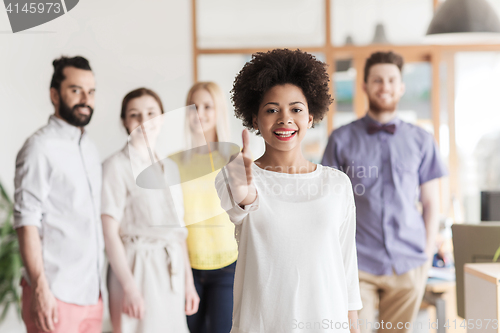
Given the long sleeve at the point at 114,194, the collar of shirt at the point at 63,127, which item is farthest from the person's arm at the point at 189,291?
the collar of shirt at the point at 63,127

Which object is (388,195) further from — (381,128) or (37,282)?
(37,282)

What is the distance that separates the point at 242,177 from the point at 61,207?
1.31m

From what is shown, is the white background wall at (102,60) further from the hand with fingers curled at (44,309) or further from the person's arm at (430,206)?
A: the person's arm at (430,206)

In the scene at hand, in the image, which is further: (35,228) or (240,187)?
(35,228)

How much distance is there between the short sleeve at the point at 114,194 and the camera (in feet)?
7.02

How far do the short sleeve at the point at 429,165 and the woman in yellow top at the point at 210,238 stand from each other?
101 centimetres

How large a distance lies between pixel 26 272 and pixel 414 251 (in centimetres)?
183

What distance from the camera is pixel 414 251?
2.16m

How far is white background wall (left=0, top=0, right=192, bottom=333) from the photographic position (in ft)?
10.9

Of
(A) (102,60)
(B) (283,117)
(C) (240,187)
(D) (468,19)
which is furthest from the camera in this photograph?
(A) (102,60)

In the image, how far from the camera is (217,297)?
2.12 metres

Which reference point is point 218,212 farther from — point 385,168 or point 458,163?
point 458,163

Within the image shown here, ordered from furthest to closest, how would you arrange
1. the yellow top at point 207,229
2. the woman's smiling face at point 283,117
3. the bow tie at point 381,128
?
the bow tie at point 381,128 → the yellow top at point 207,229 → the woman's smiling face at point 283,117

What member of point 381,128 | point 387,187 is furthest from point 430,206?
point 381,128
